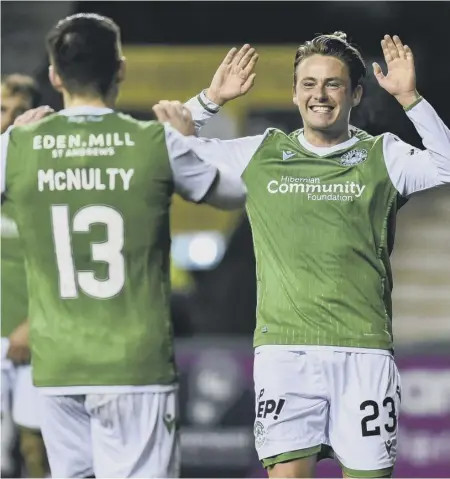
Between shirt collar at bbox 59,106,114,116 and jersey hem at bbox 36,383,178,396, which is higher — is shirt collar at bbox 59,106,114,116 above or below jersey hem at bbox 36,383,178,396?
above

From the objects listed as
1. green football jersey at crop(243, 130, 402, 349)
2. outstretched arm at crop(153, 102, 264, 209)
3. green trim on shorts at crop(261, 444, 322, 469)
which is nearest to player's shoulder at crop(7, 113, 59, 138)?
outstretched arm at crop(153, 102, 264, 209)

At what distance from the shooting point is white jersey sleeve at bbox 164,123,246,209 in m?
4.57

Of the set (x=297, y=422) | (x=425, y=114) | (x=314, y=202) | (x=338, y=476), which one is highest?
(x=425, y=114)

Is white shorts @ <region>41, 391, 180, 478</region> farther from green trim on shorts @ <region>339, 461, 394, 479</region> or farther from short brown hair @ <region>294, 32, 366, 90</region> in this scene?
short brown hair @ <region>294, 32, 366, 90</region>

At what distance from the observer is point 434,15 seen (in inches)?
317

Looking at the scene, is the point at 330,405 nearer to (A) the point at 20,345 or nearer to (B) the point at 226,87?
(B) the point at 226,87

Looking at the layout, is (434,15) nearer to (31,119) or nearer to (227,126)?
(227,126)

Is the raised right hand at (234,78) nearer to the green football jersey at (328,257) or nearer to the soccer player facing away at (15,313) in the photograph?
the green football jersey at (328,257)

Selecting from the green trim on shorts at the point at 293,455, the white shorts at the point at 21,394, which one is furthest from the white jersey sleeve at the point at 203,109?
the white shorts at the point at 21,394

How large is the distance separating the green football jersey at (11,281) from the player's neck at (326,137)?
6.67ft

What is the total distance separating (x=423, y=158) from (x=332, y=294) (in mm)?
561

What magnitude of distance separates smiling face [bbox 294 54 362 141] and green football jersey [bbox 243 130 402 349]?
179 millimetres

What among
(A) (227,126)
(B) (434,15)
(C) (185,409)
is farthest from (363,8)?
(C) (185,409)

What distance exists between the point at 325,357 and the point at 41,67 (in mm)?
3752
